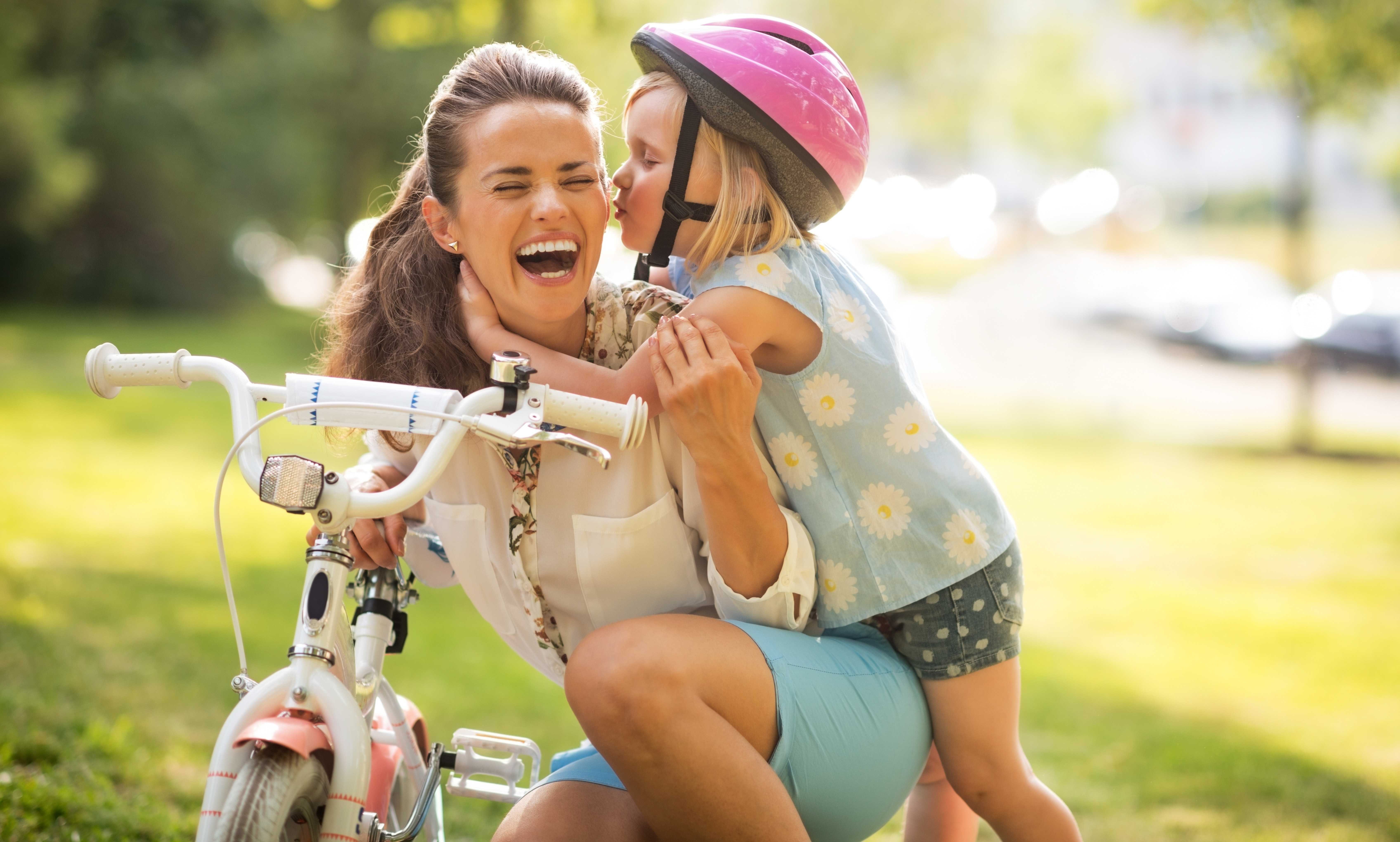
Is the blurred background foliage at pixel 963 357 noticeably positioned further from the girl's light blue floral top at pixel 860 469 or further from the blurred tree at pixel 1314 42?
the girl's light blue floral top at pixel 860 469

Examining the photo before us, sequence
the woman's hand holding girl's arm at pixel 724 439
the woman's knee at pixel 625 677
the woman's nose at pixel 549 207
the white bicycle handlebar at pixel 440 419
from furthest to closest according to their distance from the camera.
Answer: the woman's nose at pixel 549 207, the woman's hand holding girl's arm at pixel 724 439, the woman's knee at pixel 625 677, the white bicycle handlebar at pixel 440 419

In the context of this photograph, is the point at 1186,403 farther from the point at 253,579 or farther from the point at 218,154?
the point at 218,154

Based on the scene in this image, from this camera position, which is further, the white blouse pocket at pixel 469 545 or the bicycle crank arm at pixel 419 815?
the white blouse pocket at pixel 469 545

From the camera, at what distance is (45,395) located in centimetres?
1238

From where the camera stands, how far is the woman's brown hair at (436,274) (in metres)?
2.15

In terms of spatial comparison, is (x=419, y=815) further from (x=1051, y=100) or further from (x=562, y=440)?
(x=1051, y=100)

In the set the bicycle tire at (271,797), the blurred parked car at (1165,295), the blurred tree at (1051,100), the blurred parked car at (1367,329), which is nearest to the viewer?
the bicycle tire at (271,797)

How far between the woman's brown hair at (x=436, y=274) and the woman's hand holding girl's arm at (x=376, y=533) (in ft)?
0.31

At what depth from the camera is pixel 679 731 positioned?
181 centimetres

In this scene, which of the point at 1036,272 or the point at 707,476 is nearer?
the point at 707,476

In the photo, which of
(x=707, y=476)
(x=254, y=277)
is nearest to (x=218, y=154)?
(x=254, y=277)

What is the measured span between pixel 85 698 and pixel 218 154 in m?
22.5

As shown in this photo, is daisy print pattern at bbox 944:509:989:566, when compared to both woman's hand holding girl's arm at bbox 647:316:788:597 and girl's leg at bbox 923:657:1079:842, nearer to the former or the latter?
girl's leg at bbox 923:657:1079:842

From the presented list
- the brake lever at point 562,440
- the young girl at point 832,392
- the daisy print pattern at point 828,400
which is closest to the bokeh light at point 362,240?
the young girl at point 832,392
